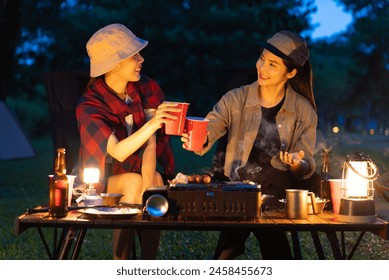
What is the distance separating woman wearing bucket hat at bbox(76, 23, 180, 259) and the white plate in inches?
15.2

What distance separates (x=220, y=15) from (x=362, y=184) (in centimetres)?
1956

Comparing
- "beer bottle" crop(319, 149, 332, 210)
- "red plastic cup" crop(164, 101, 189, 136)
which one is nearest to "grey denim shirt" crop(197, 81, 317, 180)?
"beer bottle" crop(319, 149, 332, 210)

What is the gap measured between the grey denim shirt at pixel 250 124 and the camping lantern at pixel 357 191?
779mm

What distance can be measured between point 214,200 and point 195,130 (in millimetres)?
497

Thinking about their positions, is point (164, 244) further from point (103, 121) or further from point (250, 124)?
point (103, 121)

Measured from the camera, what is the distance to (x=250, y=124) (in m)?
4.11

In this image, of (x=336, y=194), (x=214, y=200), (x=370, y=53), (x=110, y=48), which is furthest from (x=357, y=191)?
(x=370, y=53)

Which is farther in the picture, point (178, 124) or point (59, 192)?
point (178, 124)

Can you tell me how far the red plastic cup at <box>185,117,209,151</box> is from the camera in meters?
3.34

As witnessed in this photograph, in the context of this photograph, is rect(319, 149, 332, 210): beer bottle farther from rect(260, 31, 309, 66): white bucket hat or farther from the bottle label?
the bottle label

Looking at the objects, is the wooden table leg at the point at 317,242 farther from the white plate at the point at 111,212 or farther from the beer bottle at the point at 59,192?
the beer bottle at the point at 59,192

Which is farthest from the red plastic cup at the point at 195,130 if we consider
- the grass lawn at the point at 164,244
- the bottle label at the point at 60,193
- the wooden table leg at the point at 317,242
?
the grass lawn at the point at 164,244

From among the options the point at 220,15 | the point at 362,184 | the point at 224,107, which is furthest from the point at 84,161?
the point at 220,15

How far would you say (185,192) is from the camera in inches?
116
